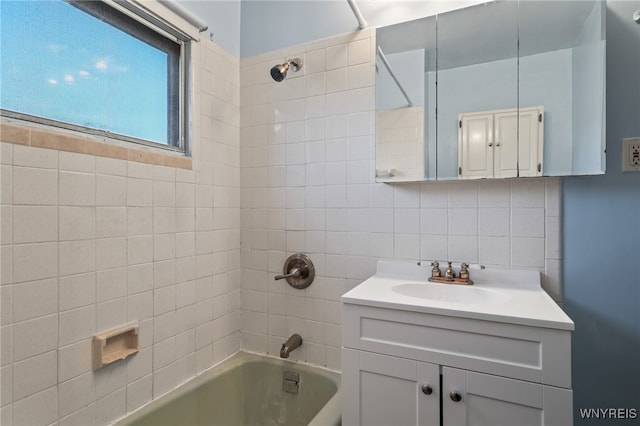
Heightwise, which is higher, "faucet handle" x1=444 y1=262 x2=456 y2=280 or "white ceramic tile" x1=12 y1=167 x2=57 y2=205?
"white ceramic tile" x1=12 y1=167 x2=57 y2=205

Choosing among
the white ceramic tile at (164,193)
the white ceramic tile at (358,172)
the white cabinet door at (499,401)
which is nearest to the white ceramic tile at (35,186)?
the white ceramic tile at (164,193)

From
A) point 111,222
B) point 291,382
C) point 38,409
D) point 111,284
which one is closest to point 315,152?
point 111,222

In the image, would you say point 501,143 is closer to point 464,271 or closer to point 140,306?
point 464,271

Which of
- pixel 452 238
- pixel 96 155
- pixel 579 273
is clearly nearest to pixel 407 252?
pixel 452 238

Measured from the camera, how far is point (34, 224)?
1.01m

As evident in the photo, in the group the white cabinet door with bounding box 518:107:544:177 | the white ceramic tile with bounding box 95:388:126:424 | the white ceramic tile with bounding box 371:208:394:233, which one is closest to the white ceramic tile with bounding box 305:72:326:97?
the white ceramic tile with bounding box 371:208:394:233

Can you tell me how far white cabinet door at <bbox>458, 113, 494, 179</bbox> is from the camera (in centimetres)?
133

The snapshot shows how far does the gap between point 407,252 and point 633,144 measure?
89cm

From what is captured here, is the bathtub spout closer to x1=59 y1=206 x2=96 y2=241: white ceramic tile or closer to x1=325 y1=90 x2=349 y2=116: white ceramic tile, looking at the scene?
x1=59 y1=206 x2=96 y2=241: white ceramic tile

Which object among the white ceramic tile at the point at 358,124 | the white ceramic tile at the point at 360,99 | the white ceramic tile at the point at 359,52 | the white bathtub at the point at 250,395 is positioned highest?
the white ceramic tile at the point at 359,52

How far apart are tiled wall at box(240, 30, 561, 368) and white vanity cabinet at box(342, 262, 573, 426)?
1.04 ft

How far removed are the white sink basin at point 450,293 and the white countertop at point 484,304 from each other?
1cm

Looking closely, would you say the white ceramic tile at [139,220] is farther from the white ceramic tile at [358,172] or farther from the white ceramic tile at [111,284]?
the white ceramic tile at [358,172]

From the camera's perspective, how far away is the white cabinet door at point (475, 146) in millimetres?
1332
